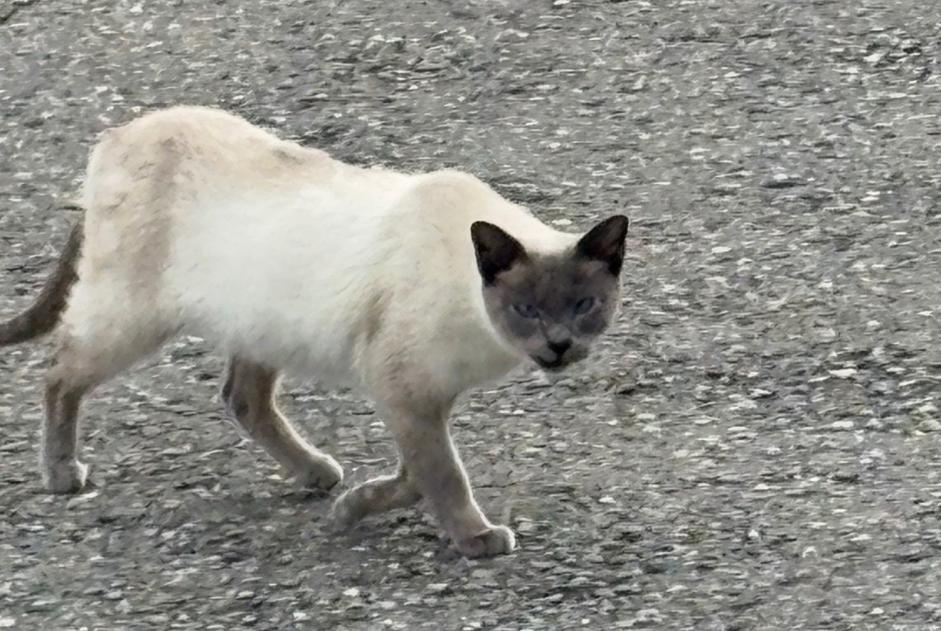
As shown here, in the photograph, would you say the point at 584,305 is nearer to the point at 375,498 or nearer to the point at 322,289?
the point at 322,289

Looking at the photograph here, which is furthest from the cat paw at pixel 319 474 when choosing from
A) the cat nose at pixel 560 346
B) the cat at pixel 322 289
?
the cat nose at pixel 560 346

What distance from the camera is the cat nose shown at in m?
3.95

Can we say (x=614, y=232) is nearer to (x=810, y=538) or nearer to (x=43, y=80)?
(x=810, y=538)

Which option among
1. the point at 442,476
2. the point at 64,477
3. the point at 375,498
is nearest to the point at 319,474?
the point at 375,498

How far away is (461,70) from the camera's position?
762cm

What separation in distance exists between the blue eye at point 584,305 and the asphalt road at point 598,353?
68 centimetres

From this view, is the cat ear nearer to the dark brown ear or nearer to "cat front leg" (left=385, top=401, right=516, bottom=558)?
the dark brown ear

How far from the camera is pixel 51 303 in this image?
4836 mm

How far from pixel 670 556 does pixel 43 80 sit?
176 inches

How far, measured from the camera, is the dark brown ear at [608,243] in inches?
155

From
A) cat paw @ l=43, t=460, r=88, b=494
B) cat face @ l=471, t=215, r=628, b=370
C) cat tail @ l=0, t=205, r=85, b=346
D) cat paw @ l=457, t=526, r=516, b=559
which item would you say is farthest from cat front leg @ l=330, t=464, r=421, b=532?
cat tail @ l=0, t=205, r=85, b=346

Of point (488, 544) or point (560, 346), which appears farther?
point (488, 544)

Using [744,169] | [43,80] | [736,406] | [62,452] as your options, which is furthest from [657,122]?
[62,452]

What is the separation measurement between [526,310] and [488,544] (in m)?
0.68
